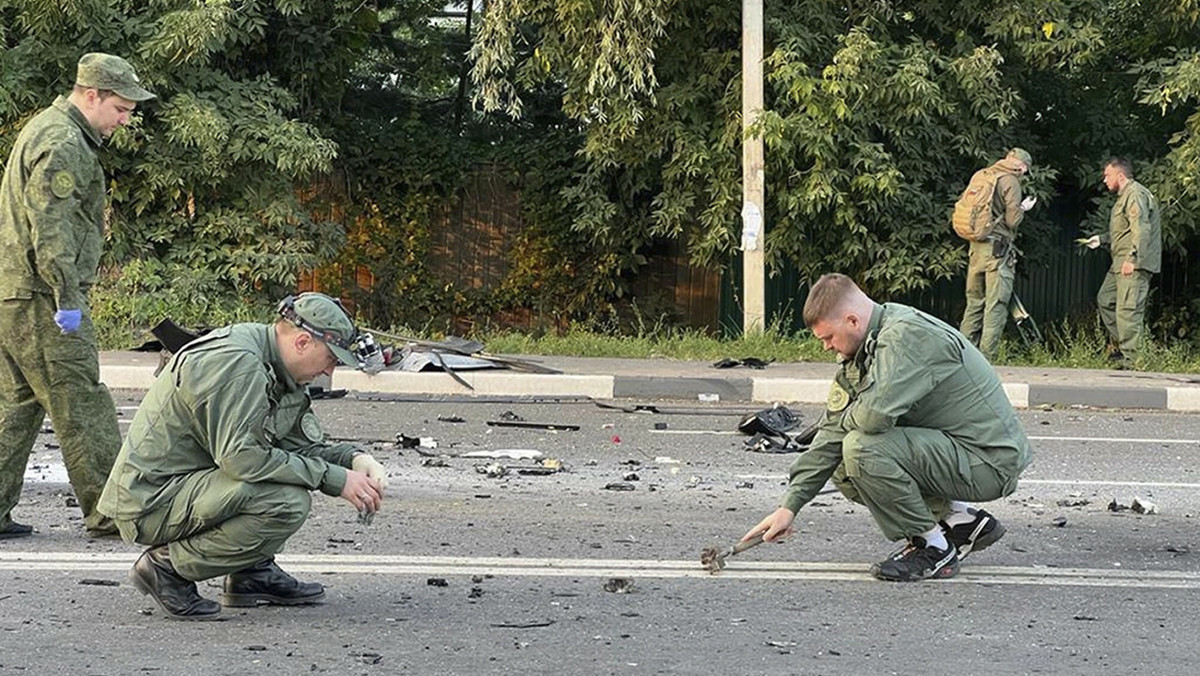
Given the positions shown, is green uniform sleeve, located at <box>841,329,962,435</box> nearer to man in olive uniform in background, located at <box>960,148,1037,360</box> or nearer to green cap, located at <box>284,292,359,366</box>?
green cap, located at <box>284,292,359,366</box>

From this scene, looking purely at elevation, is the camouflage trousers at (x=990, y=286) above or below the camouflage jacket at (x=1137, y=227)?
below

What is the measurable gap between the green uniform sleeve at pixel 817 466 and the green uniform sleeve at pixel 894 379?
0.18 m

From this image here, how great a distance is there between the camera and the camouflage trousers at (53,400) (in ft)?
20.7

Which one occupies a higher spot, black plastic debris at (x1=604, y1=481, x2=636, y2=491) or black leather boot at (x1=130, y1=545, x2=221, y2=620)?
black leather boot at (x1=130, y1=545, x2=221, y2=620)

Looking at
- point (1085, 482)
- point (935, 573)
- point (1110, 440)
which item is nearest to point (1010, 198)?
point (1110, 440)

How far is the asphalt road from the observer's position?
16.3 ft

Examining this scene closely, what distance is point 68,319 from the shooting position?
20.3 ft

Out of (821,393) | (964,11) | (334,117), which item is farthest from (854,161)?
(334,117)

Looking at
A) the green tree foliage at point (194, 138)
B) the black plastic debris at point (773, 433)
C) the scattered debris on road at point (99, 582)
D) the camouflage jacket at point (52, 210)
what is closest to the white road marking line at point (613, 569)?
the scattered debris on road at point (99, 582)

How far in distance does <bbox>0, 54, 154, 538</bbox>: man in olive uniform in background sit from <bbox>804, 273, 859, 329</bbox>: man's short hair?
2847 mm

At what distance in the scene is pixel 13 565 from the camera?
6.01m

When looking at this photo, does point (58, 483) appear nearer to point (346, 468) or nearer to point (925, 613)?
point (346, 468)

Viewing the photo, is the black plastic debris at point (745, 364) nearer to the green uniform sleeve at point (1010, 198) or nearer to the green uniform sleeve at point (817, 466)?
the green uniform sleeve at point (1010, 198)

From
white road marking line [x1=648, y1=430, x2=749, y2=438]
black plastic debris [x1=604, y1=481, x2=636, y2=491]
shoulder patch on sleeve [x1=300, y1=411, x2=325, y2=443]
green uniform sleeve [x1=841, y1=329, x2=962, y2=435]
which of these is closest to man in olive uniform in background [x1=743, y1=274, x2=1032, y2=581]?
green uniform sleeve [x1=841, y1=329, x2=962, y2=435]
